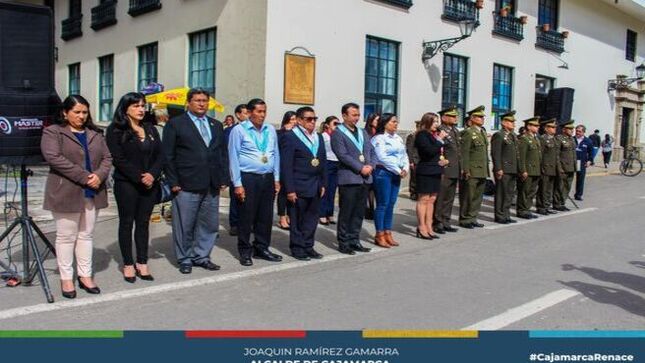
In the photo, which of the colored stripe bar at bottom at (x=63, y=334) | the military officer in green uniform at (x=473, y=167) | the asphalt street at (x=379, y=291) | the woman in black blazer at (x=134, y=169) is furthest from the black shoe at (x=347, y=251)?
the colored stripe bar at bottom at (x=63, y=334)

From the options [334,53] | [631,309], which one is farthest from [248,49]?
[631,309]

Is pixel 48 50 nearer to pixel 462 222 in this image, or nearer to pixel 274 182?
pixel 274 182

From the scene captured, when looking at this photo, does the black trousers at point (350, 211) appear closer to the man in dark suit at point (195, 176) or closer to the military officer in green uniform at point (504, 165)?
the man in dark suit at point (195, 176)

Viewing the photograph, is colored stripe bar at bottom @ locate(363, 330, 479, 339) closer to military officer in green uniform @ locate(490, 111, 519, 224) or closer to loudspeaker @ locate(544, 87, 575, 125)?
military officer in green uniform @ locate(490, 111, 519, 224)

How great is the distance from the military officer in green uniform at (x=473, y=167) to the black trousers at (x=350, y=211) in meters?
2.64

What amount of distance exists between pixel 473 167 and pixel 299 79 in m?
5.10

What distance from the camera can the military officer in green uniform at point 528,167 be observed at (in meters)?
10.5

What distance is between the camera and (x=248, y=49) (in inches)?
506

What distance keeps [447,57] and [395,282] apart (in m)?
12.1

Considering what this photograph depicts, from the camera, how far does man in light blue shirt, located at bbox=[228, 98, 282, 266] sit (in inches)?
258

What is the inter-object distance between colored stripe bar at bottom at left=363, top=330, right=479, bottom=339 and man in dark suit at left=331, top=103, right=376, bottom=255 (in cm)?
298

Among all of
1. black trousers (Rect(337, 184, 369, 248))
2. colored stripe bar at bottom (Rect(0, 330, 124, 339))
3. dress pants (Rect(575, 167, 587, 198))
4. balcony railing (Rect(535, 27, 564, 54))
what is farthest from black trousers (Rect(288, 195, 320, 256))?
balcony railing (Rect(535, 27, 564, 54))

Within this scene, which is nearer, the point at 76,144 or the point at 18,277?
the point at 76,144

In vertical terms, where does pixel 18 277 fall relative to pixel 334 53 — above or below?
below
